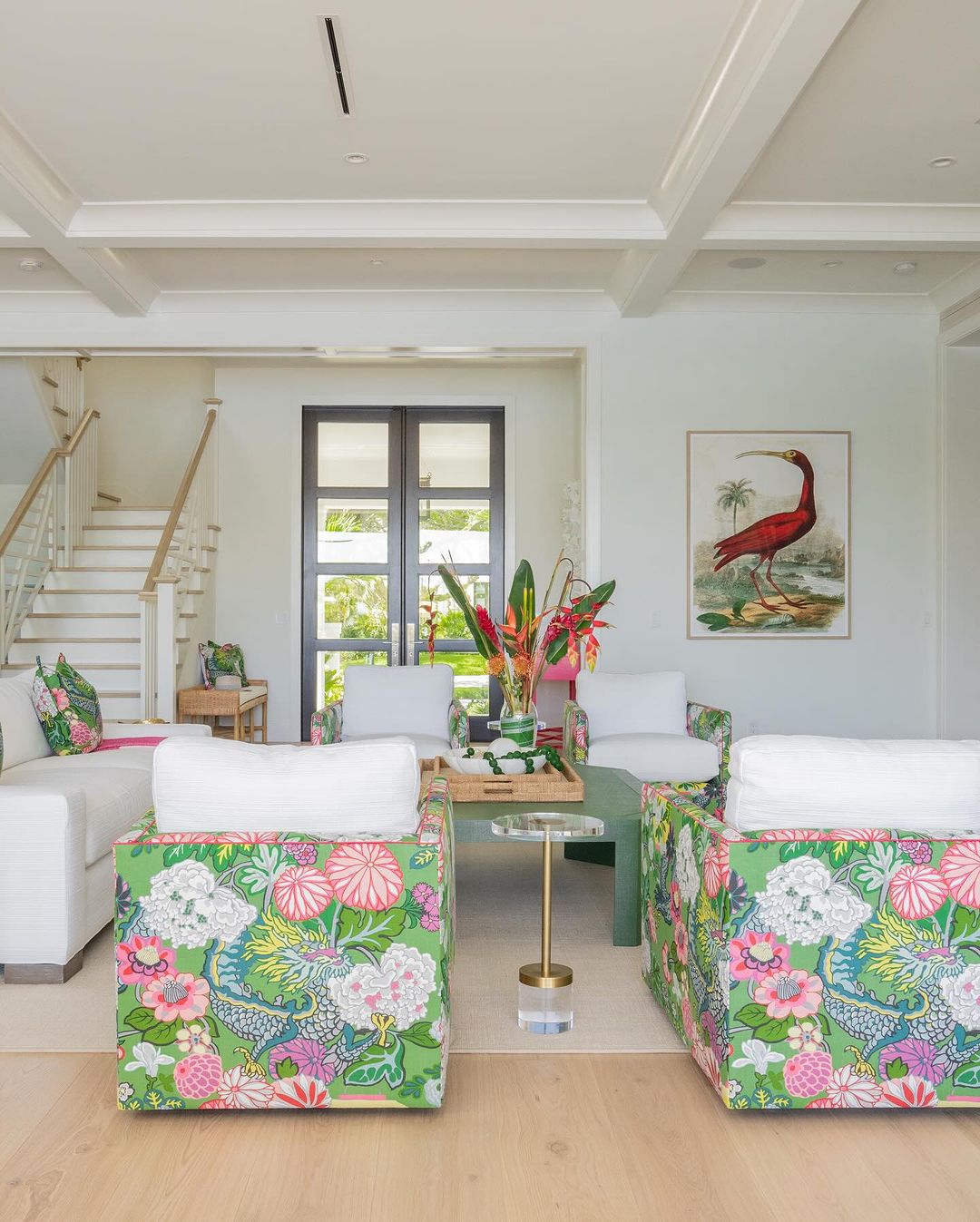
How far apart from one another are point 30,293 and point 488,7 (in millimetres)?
3995

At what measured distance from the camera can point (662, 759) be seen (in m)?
5.18

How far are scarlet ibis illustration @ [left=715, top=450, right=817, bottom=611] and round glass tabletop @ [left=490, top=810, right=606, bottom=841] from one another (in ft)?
13.0

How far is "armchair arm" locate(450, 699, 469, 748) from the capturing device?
5590 mm

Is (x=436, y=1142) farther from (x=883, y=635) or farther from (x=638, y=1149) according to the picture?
(x=883, y=635)

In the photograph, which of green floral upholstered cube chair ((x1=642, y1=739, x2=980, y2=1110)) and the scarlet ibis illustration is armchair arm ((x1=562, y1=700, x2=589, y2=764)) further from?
green floral upholstered cube chair ((x1=642, y1=739, x2=980, y2=1110))

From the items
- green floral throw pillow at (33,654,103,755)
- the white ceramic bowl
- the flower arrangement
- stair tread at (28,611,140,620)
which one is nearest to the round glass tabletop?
the flower arrangement

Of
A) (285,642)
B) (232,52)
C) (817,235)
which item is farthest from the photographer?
(285,642)

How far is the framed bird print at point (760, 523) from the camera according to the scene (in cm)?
648

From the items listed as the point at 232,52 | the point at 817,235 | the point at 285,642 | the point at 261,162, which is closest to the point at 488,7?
the point at 232,52

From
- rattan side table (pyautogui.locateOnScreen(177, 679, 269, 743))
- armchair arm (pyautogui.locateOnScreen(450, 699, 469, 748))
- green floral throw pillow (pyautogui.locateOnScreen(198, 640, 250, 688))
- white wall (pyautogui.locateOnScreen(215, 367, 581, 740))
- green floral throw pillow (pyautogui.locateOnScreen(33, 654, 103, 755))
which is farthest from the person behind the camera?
white wall (pyautogui.locateOnScreen(215, 367, 581, 740))

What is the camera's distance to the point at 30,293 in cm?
627

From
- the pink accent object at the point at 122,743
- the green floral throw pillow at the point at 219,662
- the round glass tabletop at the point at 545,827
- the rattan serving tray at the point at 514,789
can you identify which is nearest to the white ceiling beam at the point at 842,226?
the rattan serving tray at the point at 514,789

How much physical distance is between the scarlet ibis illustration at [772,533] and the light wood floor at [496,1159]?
14.2 ft

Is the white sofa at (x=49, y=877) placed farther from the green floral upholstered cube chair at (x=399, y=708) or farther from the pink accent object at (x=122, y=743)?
the green floral upholstered cube chair at (x=399, y=708)
